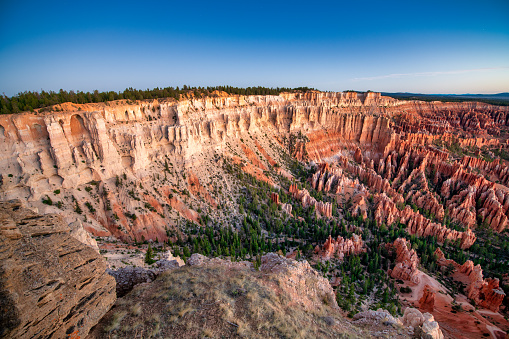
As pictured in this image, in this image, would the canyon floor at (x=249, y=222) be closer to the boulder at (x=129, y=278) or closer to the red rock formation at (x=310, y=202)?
the boulder at (x=129, y=278)

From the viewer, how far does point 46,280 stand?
26.5 ft

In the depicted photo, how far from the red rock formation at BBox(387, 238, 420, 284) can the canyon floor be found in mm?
199

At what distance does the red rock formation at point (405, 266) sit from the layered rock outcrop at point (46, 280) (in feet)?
110

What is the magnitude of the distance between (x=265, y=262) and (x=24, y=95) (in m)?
40.0

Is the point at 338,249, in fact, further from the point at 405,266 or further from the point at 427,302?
the point at 427,302

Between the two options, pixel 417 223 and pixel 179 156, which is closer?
pixel 417 223

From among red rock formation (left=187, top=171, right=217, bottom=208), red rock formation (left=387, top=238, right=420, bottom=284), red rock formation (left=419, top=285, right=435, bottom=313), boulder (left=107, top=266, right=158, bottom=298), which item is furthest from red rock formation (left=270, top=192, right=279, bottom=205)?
boulder (left=107, top=266, right=158, bottom=298)

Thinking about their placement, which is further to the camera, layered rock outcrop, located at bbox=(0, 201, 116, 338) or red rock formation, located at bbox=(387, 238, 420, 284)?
red rock formation, located at bbox=(387, 238, 420, 284)

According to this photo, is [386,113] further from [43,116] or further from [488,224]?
[43,116]

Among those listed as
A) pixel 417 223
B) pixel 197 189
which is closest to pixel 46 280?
pixel 197 189

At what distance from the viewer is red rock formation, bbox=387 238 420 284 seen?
29703 mm

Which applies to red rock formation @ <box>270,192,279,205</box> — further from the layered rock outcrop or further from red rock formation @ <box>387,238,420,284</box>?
the layered rock outcrop

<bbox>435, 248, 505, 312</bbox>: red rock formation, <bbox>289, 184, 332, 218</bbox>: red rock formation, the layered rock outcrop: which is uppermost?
the layered rock outcrop

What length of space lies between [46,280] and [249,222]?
33193 millimetres
